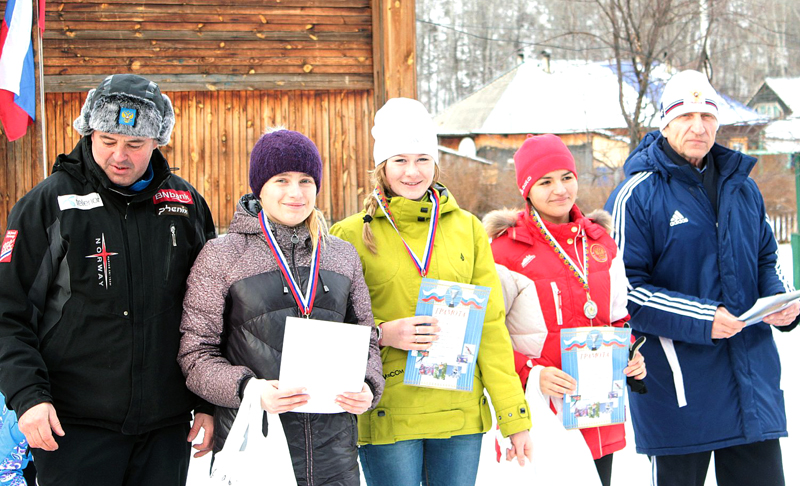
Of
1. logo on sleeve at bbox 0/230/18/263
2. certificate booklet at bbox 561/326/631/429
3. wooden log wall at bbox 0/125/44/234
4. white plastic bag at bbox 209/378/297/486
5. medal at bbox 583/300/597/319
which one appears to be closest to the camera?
white plastic bag at bbox 209/378/297/486

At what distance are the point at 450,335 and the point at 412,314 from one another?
19 cm

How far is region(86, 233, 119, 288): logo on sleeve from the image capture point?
2469mm

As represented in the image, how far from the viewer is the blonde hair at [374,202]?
283 cm

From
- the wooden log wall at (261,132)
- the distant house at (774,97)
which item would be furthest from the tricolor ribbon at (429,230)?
the distant house at (774,97)

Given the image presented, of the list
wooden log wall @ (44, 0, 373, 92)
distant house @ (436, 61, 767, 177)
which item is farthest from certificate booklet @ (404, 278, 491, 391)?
distant house @ (436, 61, 767, 177)

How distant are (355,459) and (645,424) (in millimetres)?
1462

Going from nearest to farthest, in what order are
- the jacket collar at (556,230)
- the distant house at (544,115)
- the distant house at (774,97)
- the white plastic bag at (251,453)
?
the white plastic bag at (251,453) → the jacket collar at (556,230) → the distant house at (544,115) → the distant house at (774,97)

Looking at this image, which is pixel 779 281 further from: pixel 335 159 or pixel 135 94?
pixel 335 159

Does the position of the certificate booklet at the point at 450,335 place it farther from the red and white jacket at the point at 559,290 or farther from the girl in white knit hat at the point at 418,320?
the red and white jacket at the point at 559,290

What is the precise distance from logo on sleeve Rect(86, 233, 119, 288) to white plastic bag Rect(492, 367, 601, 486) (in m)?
1.69

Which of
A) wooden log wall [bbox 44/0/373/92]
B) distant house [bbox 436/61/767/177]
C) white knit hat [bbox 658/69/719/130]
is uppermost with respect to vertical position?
distant house [bbox 436/61/767/177]

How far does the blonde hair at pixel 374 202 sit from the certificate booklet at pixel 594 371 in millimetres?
842

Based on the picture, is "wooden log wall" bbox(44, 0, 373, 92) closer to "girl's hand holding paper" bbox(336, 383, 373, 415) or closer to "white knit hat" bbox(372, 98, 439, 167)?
"white knit hat" bbox(372, 98, 439, 167)

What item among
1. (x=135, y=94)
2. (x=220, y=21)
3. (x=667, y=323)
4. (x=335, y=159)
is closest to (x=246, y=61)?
(x=220, y=21)
